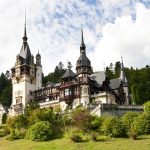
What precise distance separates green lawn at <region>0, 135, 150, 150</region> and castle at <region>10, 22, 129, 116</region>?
23.4 m

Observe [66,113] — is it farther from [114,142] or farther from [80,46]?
[80,46]

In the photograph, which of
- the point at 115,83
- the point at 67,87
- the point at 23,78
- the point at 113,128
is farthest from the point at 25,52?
the point at 113,128

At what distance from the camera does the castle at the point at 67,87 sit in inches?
3472

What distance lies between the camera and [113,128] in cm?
6072

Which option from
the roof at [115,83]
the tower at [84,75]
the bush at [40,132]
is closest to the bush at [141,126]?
the bush at [40,132]

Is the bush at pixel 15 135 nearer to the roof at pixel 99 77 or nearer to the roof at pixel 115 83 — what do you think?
the roof at pixel 99 77

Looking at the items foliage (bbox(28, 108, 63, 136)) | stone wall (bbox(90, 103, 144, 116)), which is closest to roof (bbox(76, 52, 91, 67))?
stone wall (bbox(90, 103, 144, 116))

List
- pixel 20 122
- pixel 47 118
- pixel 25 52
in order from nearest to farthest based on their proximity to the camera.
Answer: pixel 47 118 < pixel 20 122 < pixel 25 52

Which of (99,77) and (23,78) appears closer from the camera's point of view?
(99,77)

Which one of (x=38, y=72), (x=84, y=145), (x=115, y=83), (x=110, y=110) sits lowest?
(x=84, y=145)

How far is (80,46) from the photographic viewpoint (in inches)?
3711

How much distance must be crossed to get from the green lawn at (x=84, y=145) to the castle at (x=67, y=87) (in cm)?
2344

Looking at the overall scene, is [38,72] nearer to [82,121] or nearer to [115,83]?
[115,83]

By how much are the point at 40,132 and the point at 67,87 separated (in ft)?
92.8
